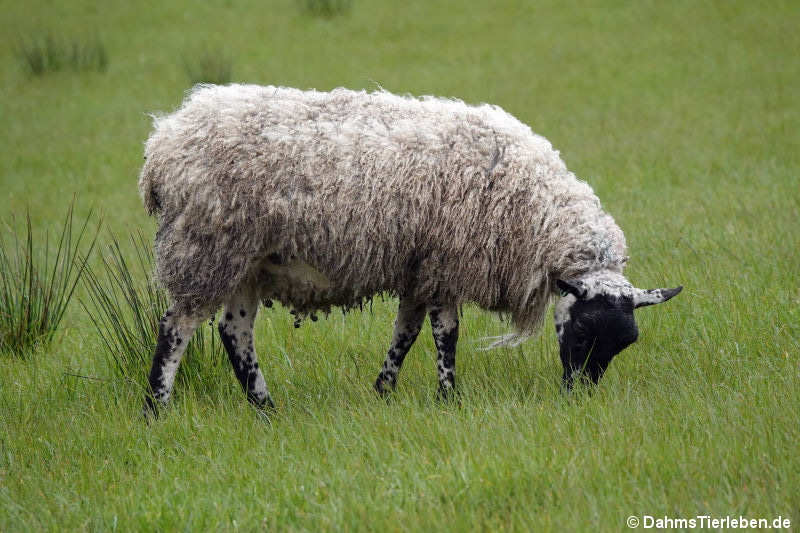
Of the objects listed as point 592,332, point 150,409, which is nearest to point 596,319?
point 592,332

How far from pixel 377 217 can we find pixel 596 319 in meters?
1.28

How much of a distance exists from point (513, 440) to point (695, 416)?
2.93ft

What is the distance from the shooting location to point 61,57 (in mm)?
15852

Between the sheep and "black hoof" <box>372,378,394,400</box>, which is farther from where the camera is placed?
"black hoof" <box>372,378,394,400</box>

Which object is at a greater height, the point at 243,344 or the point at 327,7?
the point at 327,7

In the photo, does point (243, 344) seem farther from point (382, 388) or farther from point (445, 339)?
point (445, 339)

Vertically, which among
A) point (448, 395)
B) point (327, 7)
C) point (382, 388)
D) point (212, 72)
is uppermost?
point (327, 7)

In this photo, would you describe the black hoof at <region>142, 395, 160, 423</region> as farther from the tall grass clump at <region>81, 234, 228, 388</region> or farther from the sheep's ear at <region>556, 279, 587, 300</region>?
the sheep's ear at <region>556, 279, 587, 300</region>

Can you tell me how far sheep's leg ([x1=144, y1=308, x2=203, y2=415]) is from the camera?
16.0ft

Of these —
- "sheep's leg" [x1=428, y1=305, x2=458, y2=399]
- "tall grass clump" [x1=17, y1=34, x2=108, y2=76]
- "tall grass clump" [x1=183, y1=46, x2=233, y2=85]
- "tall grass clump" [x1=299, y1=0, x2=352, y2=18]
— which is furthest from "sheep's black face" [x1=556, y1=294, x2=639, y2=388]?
"tall grass clump" [x1=299, y1=0, x2=352, y2=18]

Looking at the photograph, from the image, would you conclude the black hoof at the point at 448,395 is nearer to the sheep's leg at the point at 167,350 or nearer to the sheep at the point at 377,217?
the sheep at the point at 377,217

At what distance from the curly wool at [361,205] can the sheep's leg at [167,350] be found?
0.39 feet

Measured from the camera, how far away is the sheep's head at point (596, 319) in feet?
15.1

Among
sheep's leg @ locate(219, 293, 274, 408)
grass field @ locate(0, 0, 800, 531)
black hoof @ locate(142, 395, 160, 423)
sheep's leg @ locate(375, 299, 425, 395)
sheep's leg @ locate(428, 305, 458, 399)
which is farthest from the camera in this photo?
sheep's leg @ locate(375, 299, 425, 395)
